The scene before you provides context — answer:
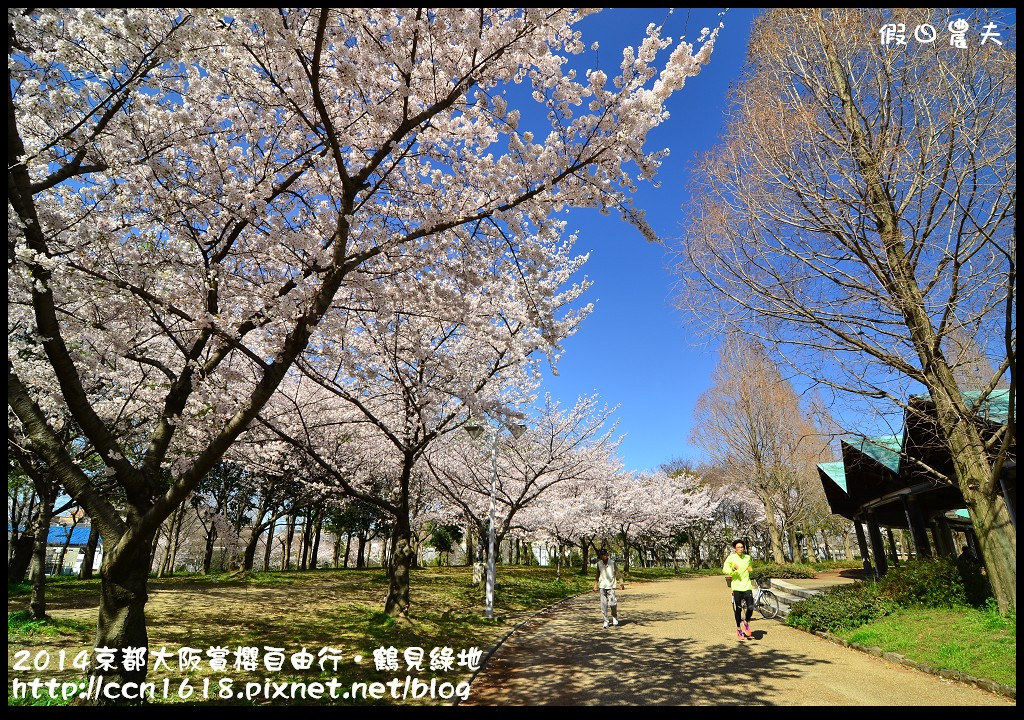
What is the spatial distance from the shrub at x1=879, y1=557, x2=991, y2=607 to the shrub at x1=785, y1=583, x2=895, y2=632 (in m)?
0.29

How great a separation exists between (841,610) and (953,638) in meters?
2.72

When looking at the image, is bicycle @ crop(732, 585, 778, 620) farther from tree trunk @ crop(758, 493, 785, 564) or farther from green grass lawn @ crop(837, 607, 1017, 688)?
tree trunk @ crop(758, 493, 785, 564)

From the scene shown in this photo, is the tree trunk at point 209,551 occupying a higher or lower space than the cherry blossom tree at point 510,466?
lower

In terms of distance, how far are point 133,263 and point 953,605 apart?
538 inches

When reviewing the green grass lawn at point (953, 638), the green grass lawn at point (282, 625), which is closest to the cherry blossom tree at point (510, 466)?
the green grass lawn at point (282, 625)

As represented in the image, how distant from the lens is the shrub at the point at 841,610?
32.6 ft

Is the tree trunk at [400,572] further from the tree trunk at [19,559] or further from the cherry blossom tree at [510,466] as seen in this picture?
the tree trunk at [19,559]

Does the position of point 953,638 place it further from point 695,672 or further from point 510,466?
point 510,466

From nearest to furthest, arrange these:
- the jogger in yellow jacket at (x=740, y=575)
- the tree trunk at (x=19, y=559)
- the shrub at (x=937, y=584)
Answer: the shrub at (x=937, y=584) < the jogger in yellow jacket at (x=740, y=575) < the tree trunk at (x=19, y=559)

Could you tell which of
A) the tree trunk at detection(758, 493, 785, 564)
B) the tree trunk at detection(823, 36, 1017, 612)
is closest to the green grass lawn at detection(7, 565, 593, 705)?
the tree trunk at detection(823, 36, 1017, 612)

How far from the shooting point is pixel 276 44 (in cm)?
455

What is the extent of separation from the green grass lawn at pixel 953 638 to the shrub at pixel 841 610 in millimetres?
324

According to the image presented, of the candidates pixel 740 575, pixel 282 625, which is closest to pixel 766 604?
pixel 740 575

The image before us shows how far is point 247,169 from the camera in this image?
627 cm
